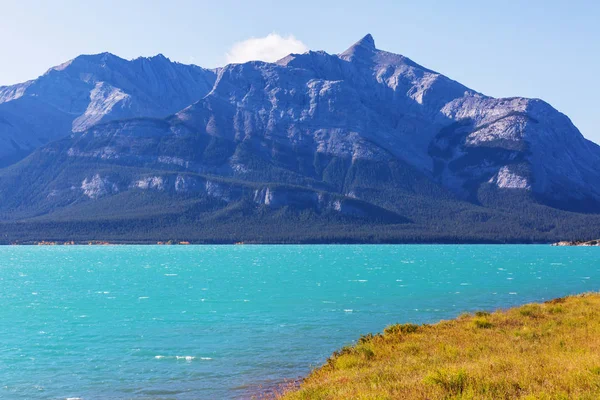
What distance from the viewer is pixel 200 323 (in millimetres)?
55594

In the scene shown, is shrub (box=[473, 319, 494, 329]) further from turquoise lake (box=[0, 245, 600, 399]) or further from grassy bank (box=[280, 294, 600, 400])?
turquoise lake (box=[0, 245, 600, 399])

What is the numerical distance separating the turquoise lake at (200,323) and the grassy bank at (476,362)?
5641 millimetres

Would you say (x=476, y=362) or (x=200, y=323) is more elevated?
(x=476, y=362)

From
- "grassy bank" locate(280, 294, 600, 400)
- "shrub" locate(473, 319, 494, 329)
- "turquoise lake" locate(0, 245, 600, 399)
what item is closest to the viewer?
"grassy bank" locate(280, 294, 600, 400)

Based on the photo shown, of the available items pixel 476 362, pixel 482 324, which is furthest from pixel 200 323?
pixel 476 362

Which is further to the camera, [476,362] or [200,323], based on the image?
[200,323]

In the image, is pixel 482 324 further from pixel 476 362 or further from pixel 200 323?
pixel 200 323

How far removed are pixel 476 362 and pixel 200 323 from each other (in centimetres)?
3450

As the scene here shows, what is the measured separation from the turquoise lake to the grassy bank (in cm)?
564

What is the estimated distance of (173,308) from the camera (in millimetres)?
67812

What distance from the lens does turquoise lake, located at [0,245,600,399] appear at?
3462 cm

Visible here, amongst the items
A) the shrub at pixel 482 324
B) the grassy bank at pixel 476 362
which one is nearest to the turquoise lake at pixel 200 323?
the grassy bank at pixel 476 362

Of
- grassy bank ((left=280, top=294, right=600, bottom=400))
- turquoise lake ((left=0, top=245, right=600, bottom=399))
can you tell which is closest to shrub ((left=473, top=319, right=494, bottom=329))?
grassy bank ((left=280, top=294, right=600, bottom=400))

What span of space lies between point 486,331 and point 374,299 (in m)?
36.1
